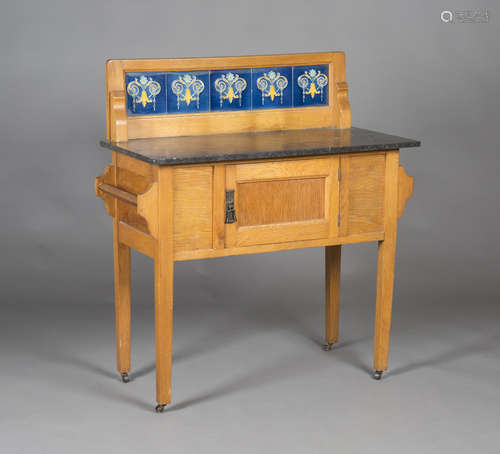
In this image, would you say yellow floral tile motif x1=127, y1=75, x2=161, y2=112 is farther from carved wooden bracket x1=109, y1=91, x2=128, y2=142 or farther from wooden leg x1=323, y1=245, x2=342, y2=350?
wooden leg x1=323, y1=245, x2=342, y2=350

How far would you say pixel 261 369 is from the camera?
549 centimetres

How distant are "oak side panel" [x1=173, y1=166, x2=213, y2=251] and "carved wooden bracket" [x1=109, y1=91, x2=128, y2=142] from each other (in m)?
0.46

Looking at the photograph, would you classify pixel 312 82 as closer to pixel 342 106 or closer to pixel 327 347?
pixel 342 106

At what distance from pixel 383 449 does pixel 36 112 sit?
341 centimetres

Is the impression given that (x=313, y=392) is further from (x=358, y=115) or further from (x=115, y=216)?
(x=358, y=115)

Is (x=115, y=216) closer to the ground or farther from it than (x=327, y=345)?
farther from it

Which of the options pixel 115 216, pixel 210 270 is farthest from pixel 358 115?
pixel 115 216

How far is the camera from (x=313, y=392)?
205 inches

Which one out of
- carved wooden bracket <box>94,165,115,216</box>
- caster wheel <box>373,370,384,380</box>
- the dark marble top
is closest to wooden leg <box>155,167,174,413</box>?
the dark marble top

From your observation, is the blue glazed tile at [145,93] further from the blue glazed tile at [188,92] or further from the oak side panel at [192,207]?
the oak side panel at [192,207]

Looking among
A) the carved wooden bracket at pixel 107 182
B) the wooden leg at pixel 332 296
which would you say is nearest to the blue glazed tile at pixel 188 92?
the carved wooden bracket at pixel 107 182

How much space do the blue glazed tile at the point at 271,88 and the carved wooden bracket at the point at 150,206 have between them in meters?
0.92

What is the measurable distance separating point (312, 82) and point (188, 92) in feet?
2.07

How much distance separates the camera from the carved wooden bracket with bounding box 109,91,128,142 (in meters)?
5.02
